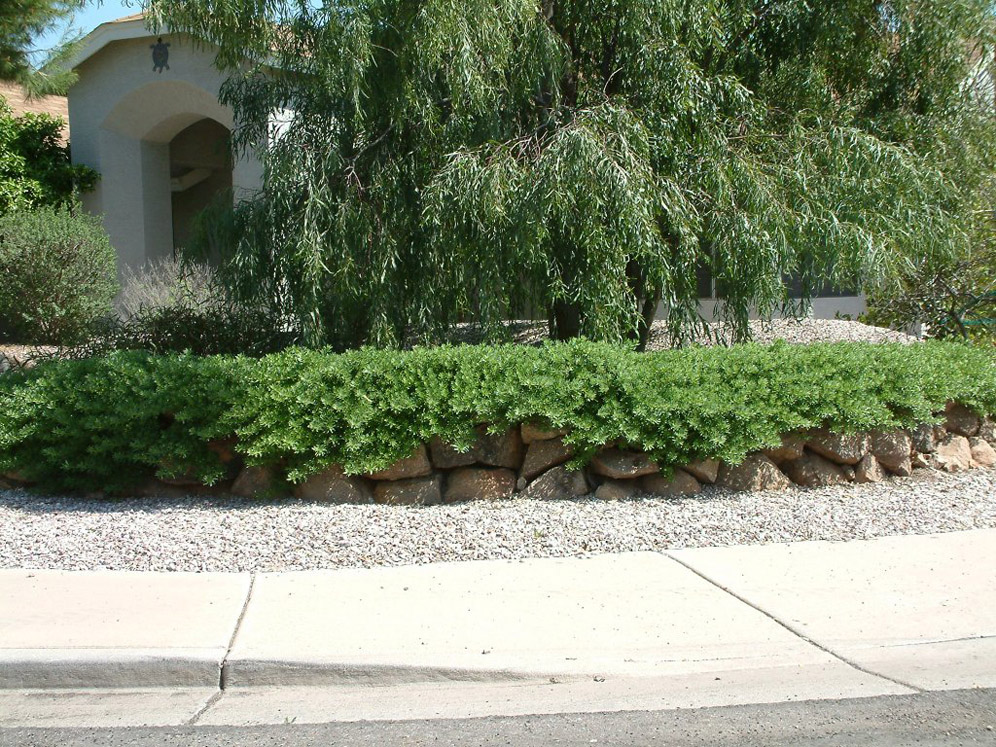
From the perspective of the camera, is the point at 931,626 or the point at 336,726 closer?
the point at 336,726

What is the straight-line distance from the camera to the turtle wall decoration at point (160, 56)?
591 inches

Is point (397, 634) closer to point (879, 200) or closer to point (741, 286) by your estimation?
point (741, 286)

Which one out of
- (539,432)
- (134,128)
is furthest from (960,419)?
(134,128)

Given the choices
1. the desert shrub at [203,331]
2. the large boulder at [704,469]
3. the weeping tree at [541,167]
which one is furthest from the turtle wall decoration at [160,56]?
the large boulder at [704,469]

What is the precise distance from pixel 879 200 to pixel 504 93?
11.7 ft

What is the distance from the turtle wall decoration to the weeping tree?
6.66 meters

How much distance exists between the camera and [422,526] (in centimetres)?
673

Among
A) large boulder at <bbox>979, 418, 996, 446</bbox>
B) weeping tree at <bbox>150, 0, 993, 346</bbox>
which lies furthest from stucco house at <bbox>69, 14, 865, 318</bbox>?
large boulder at <bbox>979, 418, 996, 446</bbox>

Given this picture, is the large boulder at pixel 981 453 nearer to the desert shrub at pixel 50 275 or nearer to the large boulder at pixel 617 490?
the large boulder at pixel 617 490

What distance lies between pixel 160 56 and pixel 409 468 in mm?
10720

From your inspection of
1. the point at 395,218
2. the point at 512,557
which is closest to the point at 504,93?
the point at 395,218

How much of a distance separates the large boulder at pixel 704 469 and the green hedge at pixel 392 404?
5.5 inches

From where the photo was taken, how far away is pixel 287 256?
332 inches

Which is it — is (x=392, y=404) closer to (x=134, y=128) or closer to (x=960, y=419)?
(x=960, y=419)
